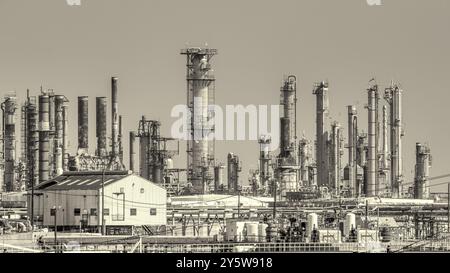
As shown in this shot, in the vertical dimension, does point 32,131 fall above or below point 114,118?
below

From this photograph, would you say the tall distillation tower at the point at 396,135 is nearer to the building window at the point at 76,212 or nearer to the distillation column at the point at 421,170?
the distillation column at the point at 421,170

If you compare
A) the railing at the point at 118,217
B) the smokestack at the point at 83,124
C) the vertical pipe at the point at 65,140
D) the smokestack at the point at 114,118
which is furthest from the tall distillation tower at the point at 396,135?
the railing at the point at 118,217

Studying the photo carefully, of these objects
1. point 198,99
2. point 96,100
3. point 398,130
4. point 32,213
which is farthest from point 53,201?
point 398,130

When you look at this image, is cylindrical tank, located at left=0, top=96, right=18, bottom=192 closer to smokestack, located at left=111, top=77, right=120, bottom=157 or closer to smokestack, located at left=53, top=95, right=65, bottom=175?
smokestack, located at left=53, top=95, right=65, bottom=175

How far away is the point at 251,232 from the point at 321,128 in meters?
41.6

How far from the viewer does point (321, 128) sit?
8844 centimetres

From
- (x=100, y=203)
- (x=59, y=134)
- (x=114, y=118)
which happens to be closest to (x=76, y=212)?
(x=100, y=203)

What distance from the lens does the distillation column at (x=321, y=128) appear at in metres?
86.9

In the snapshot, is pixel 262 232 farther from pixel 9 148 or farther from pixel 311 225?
pixel 9 148

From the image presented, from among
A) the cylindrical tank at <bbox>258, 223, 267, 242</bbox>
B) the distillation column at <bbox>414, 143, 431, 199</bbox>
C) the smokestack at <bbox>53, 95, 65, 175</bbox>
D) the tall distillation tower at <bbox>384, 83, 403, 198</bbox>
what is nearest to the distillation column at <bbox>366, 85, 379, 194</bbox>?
the tall distillation tower at <bbox>384, 83, 403, 198</bbox>

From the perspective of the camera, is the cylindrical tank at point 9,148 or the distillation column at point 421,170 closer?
the cylindrical tank at point 9,148

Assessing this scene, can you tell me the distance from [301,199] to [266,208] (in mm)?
9563

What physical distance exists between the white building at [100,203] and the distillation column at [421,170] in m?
37.1

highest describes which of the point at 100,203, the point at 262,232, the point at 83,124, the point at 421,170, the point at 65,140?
the point at 83,124
